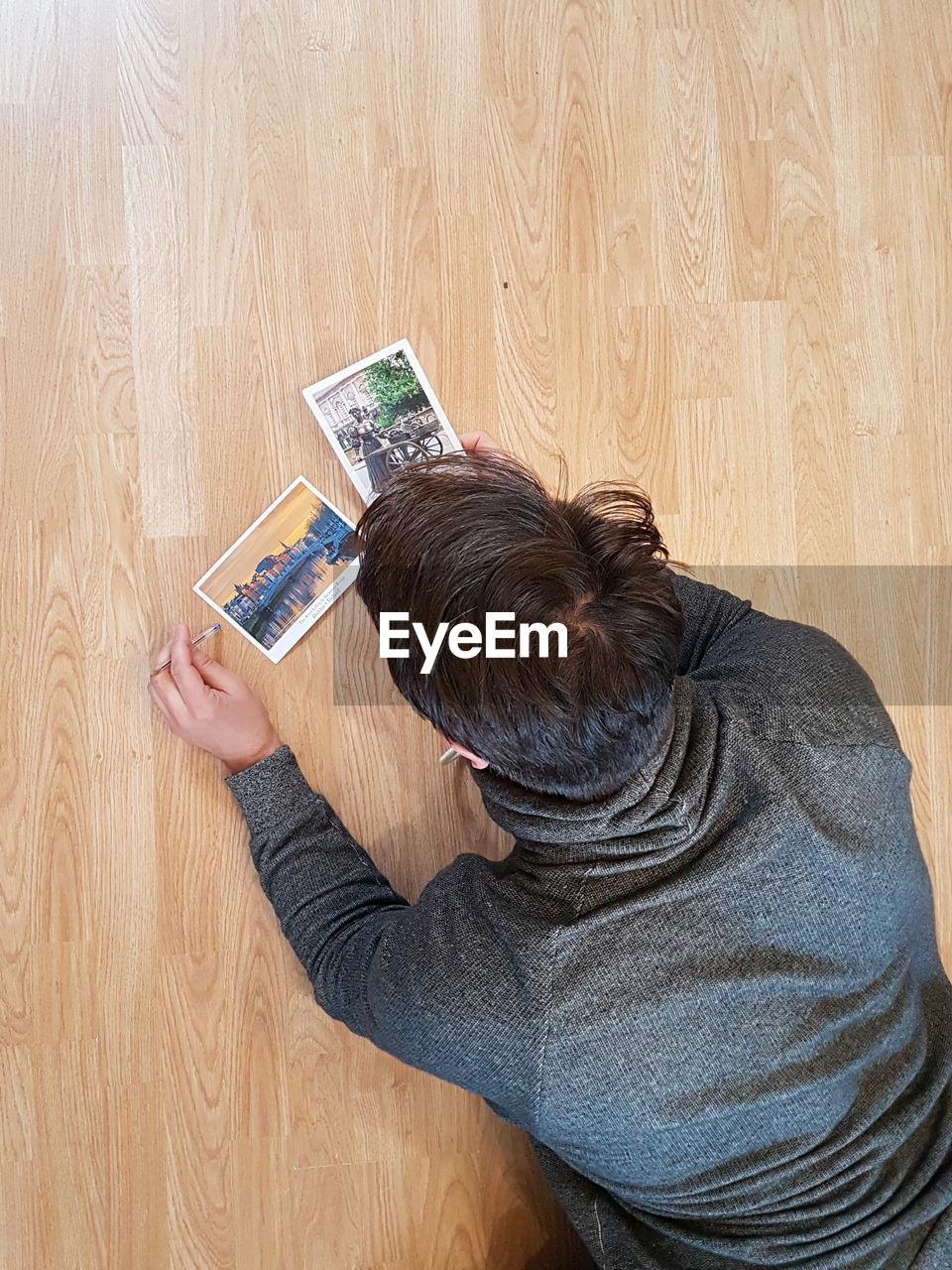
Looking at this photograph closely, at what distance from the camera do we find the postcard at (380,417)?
146 centimetres

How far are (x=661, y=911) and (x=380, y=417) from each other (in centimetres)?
86

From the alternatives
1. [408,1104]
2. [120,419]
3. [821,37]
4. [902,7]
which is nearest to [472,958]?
[408,1104]

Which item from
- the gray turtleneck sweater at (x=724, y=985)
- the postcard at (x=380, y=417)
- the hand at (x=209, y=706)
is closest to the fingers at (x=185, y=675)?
the hand at (x=209, y=706)

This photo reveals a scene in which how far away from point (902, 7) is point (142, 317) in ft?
4.44

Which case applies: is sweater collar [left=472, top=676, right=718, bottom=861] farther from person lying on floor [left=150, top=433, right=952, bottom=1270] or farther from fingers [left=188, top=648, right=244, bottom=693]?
fingers [left=188, top=648, right=244, bottom=693]

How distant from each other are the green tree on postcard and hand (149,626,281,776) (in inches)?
17.8

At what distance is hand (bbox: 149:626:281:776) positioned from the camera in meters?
1.39

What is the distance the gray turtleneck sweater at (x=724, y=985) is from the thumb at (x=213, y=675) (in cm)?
48

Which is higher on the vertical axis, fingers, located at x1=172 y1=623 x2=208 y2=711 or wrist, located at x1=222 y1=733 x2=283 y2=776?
fingers, located at x1=172 y1=623 x2=208 y2=711

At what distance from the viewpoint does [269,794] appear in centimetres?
137

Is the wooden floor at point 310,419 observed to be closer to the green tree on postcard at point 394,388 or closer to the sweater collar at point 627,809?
the green tree on postcard at point 394,388

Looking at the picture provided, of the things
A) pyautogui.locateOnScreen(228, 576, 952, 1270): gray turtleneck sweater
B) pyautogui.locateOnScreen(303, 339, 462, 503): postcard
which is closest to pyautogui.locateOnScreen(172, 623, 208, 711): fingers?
pyautogui.locateOnScreen(303, 339, 462, 503): postcard

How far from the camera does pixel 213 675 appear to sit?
1423 mm

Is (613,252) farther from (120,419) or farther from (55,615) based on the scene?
(55,615)
